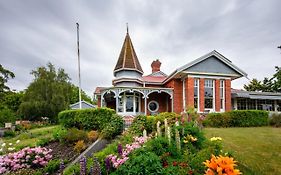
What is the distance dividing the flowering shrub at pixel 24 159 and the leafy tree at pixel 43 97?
976 inches

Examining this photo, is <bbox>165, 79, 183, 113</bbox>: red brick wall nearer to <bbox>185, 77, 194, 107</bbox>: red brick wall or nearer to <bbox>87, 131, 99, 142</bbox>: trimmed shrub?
<bbox>185, 77, 194, 107</bbox>: red brick wall

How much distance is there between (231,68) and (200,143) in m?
17.2

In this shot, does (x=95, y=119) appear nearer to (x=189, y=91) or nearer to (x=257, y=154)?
(x=257, y=154)

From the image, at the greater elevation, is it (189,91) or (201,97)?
(189,91)

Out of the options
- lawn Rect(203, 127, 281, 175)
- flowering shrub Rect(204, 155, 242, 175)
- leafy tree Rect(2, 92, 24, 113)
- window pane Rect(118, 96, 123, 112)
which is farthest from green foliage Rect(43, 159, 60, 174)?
leafy tree Rect(2, 92, 24, 113)

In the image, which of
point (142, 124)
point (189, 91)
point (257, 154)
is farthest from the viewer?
point (189, 91)

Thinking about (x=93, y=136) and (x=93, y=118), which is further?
(x=93, y=118)

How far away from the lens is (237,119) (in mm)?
16500

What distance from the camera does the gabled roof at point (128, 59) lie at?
79.6 ft

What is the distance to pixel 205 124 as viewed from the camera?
52.0 feet

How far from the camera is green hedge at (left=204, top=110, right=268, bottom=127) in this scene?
1595 centimetres

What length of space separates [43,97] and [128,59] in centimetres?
1517

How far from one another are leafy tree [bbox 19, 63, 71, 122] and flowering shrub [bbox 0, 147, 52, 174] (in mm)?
24789

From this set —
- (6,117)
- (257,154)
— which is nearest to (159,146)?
(257,154)
